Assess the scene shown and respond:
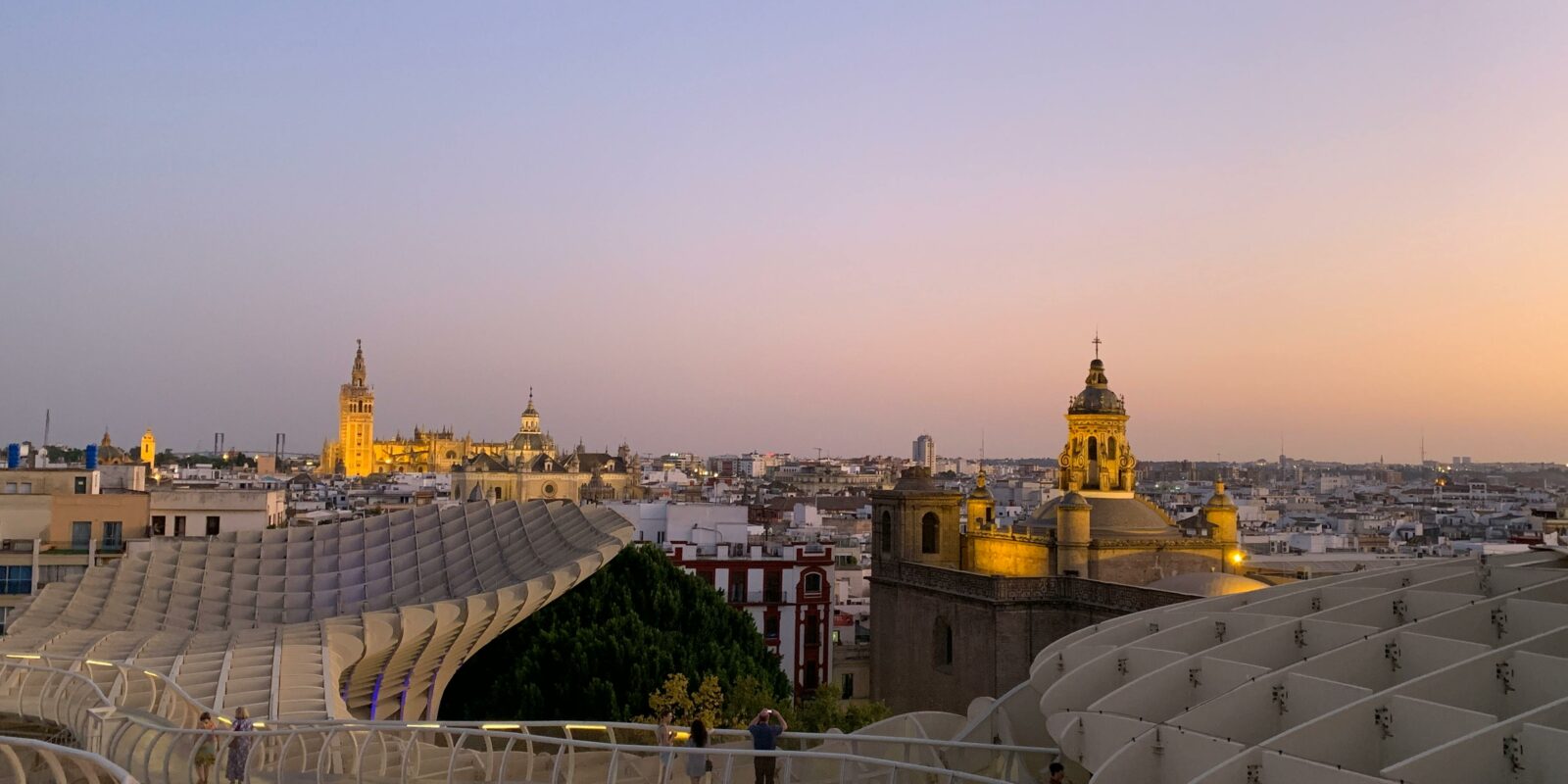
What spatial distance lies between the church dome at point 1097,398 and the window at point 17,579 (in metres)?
32.0

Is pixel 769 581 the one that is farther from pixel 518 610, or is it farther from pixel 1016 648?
pixel 518 610

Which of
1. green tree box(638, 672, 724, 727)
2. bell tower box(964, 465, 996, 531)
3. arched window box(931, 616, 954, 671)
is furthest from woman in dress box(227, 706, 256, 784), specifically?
bell tower box(964, 465, 996, 531)

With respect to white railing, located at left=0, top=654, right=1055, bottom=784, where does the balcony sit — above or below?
below

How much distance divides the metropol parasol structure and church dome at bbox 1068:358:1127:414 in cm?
2528

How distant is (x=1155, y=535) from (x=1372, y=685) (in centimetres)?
2967

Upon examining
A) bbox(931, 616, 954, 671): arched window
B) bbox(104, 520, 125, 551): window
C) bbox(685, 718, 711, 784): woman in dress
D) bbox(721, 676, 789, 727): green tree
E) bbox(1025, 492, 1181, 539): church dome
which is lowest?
bbox(931, 616, 954, 671): arched window

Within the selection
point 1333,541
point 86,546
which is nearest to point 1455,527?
point 1333,541

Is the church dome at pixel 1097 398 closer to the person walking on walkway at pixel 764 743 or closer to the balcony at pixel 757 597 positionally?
the balcony at pixel 757 597

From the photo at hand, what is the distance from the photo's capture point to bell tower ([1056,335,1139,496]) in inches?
1783

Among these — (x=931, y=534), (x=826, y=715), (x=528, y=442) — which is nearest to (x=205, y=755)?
(x=826, y=715)

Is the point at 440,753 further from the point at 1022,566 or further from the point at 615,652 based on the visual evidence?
the point at 1022,566

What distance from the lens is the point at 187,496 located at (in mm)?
44438

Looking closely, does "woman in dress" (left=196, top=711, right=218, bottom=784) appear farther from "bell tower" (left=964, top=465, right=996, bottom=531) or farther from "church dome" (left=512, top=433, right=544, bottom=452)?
"church dome" (left=512, top=433, right=544, bottom=452)

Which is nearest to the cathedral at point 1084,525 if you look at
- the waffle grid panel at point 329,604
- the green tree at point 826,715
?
the green tree at point 826,715
